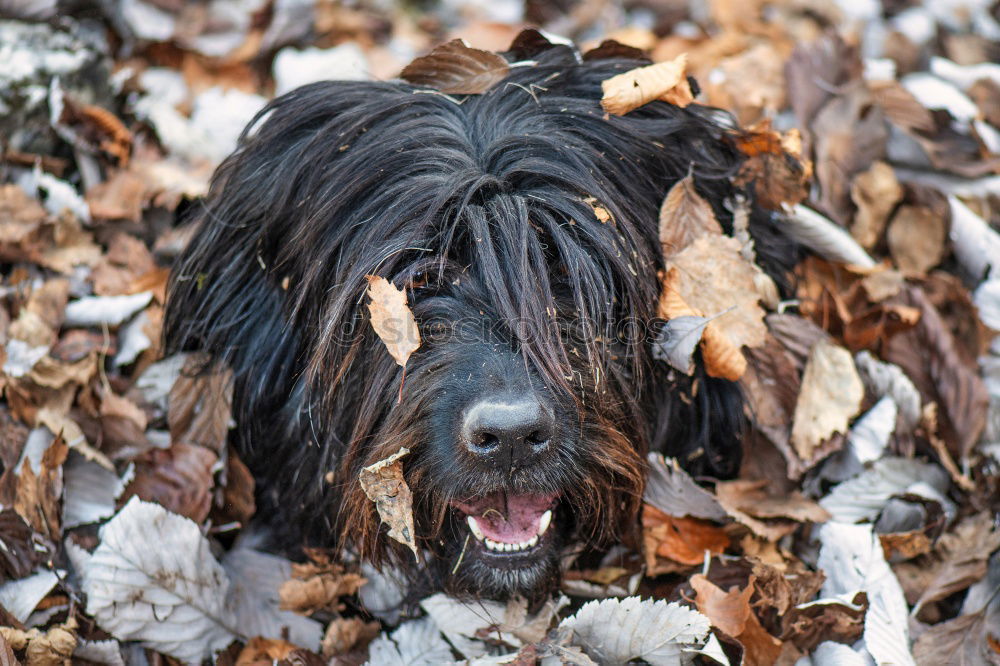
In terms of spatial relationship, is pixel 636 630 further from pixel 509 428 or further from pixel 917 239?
pixel 917 239

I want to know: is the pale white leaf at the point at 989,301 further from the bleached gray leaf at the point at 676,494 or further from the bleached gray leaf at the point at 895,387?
the bleached gray leaf at the point at 676,494

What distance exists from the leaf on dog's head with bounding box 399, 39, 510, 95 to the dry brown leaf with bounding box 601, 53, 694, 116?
31 cm

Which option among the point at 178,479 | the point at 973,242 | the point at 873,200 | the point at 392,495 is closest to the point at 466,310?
the point at 392,495

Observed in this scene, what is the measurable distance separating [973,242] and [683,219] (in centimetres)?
131

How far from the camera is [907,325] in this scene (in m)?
3.32

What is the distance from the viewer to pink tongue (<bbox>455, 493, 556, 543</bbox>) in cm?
271

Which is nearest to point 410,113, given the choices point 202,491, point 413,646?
point 202,491

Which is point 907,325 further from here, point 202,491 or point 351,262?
point 202,491

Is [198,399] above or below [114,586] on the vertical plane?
above

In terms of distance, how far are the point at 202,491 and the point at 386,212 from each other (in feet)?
3.43

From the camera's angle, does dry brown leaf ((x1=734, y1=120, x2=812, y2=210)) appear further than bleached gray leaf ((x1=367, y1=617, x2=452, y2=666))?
Yes

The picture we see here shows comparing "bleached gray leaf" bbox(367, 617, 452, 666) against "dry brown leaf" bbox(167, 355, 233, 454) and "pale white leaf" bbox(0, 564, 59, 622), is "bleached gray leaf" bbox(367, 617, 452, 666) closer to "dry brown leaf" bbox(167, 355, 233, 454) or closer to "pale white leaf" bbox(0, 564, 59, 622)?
"dry brown leaf" bbox(167, 355, 233, 454)

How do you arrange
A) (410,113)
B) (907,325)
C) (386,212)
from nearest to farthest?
(386,212) → (410,113) → (907,325)

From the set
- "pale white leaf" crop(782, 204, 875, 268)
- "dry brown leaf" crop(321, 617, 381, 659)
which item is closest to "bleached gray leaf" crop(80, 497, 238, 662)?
"dry brown leaf" crop(321, 617, 381, 659)
